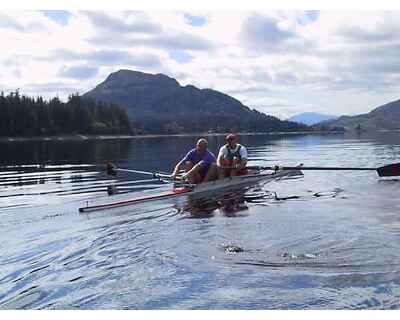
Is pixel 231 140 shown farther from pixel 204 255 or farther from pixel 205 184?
pixel 204 255

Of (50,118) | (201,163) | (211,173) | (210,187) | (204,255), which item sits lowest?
(204,255)

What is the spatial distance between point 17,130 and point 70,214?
15384cm

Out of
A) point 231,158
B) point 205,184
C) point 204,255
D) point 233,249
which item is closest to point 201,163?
point 205,184

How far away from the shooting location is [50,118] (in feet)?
579

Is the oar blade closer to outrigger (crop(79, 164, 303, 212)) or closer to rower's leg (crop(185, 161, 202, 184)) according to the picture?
outrigger (crop(79, 164, 303, 212))

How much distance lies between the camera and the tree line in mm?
162125

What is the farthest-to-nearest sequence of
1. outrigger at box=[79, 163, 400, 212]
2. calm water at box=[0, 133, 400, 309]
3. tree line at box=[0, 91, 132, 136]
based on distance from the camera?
1. tree line at box=[0, 91, 132, 136]
2. outrigger at box=[79, 163, 400, 212]
3. calm water at box=[0, 133, 400, 309]

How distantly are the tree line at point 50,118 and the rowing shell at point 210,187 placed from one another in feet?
476

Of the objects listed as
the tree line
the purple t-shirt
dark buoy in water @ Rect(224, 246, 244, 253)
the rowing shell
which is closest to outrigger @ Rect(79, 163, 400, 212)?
the rowing shell

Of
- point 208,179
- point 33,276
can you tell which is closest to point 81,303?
point 33,276

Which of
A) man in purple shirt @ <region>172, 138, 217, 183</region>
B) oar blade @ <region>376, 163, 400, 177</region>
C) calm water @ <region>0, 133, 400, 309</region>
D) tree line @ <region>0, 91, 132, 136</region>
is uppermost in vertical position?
tree line @ <region>0, 91, 132, 136</region>

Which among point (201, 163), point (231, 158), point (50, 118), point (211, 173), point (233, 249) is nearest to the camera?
point (233, 249)

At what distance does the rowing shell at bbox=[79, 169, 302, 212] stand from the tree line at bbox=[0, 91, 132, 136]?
476ft

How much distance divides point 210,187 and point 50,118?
536 ft
